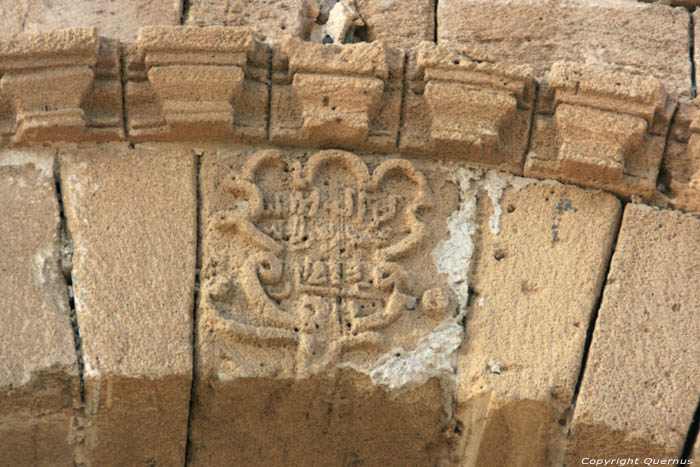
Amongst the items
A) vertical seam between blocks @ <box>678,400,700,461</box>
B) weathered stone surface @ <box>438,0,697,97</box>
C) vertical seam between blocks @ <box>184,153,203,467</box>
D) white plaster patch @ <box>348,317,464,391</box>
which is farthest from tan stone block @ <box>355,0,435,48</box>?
vertical seam between blocks @ <box>678,400,700,461</box>

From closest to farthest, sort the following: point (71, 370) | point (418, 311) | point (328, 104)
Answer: point (71, 370) < point (418, 311) < point (328, 104)

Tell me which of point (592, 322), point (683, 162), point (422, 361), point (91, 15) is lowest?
point (422, 361)

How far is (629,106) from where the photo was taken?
10.8ft

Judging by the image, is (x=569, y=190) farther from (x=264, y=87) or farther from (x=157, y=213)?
(x=157, y=213)

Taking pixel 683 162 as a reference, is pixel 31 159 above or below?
below

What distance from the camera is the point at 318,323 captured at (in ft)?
9.89

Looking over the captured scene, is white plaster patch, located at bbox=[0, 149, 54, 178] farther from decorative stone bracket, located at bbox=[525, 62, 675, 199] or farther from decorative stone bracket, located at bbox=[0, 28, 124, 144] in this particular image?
decorative stone bracket, located at bbox=[525, 62, 675, 199]

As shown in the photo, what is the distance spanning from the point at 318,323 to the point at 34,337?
73 centimetres

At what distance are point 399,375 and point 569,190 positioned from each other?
0.79 metres

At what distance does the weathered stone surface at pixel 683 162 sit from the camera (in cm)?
334

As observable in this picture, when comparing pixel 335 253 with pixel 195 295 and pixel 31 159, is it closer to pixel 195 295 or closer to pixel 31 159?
pixel 195 295

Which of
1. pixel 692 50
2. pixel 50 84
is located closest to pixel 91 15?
pixel 50 84

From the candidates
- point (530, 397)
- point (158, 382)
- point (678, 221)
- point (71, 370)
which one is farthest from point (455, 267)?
point (71, 370)

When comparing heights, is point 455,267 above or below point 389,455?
above
